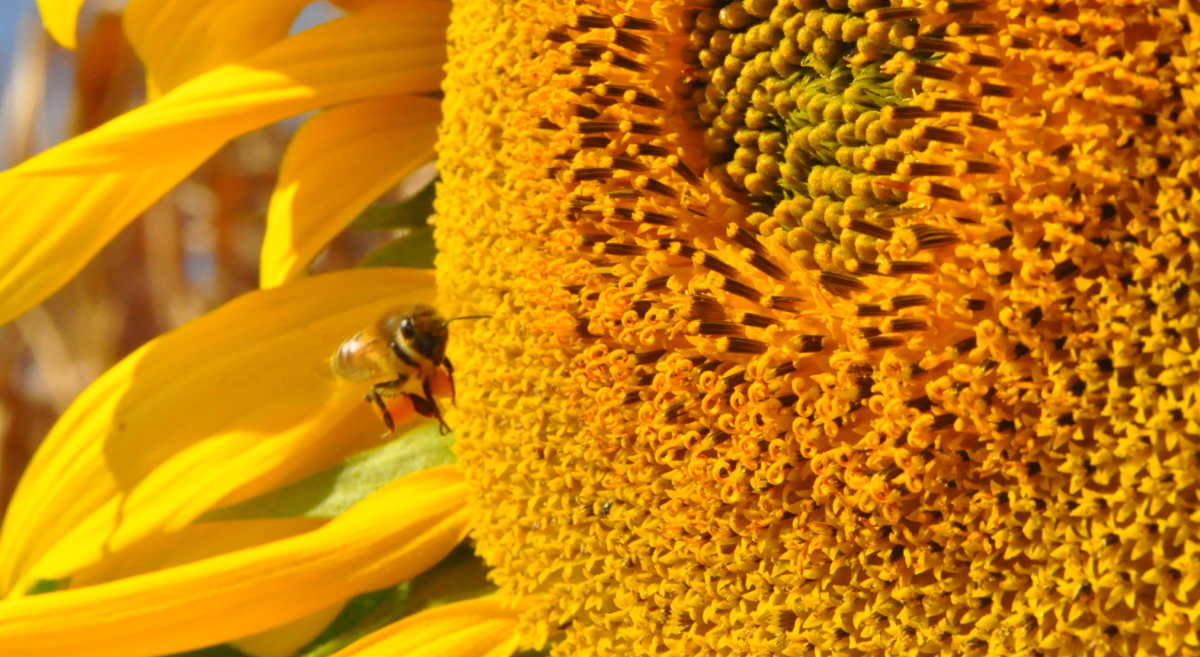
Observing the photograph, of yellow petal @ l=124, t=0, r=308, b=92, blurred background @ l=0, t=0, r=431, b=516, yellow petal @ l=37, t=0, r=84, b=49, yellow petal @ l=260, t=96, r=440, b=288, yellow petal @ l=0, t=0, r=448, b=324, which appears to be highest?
yellow petal @ l=37, t=0, r=84, b=49

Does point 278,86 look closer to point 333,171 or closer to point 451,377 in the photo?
point 333,171

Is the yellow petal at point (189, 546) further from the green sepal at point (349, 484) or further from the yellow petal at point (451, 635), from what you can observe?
the yellow petal at point (451, 635)

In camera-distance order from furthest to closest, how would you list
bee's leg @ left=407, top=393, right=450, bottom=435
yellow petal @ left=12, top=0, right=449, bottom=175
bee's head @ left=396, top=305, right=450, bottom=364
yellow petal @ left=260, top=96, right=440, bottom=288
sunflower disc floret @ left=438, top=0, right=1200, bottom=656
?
yellow petal @ left=260, top=96, right=440, bottom=288 → yellow petal @ left=12, top=0, right=449, bottom=175 → bee's leg @ left=407, top=393, right=450, bottom=435 → bee's head @ left=396, top=305, right=450, bottom=364 → sunflower disc floret @ left=438, top=0, right=1200, bottom=656

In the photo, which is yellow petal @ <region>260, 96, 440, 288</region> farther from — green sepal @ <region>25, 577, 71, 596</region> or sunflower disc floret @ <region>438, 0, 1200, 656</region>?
green sepal @ <region>25, 577, 71, 596</region>

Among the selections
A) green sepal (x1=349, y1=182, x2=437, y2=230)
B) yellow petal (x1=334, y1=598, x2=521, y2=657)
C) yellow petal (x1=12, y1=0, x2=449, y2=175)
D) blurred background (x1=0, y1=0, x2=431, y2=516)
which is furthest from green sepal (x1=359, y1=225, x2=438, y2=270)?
blurred background (x1=0, y1=0, x2=431, y2=516)

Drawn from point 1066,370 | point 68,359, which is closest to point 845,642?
point 1066,370

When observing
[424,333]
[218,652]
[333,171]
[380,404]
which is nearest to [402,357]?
[424,333]

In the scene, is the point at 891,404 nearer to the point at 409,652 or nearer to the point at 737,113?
the point at 737,113
